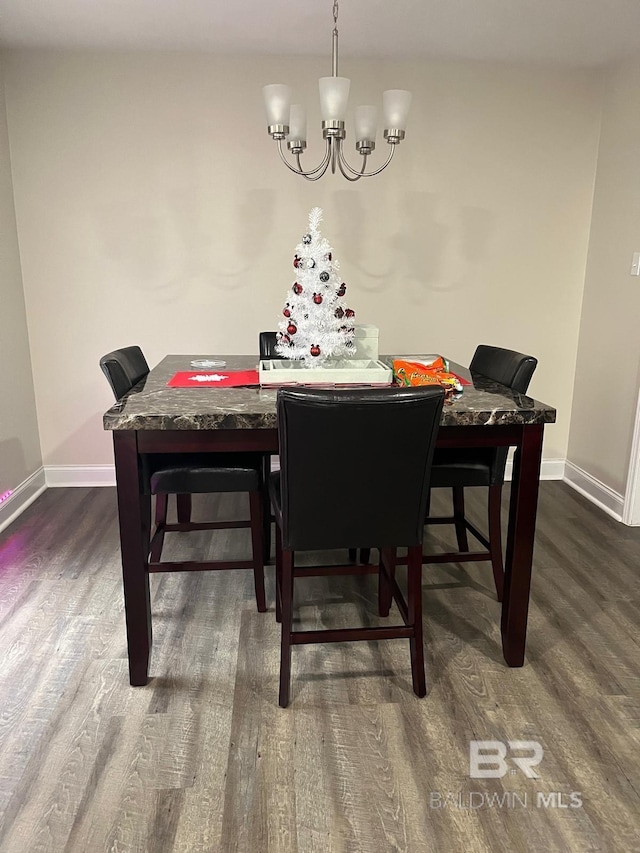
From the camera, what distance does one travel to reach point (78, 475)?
3.57 m

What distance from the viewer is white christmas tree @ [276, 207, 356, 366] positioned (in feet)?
6.70

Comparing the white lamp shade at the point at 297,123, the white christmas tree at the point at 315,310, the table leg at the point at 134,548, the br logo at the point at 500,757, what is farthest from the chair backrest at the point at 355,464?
the white lamp shade at the point at 297,123

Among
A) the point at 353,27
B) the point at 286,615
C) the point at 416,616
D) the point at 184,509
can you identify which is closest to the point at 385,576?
the point at 416,616

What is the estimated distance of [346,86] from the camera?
2002mm

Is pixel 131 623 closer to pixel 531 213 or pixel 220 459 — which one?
pixel 220 459

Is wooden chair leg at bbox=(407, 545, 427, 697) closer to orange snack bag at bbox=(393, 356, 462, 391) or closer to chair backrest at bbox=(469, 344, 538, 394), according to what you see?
orange snack bag at bbox=(393, 356, 462, 391)

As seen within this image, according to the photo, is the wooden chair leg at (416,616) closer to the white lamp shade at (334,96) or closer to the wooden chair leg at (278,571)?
the wooden chair leg at (278,571)

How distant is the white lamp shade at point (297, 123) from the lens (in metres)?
2.30

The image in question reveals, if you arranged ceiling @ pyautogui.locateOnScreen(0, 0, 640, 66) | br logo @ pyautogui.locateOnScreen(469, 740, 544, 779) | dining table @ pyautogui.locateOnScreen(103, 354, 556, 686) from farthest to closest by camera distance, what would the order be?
1. ceiling @ pyautogui.locateOnScreen(0, 0, 640, 66)
2. dining table @ pyautogui.locateOnScreen(103, 354, 556, 686)
3. br logo @ pyautogui.locateOnScreen(469, 740, 544, 779)

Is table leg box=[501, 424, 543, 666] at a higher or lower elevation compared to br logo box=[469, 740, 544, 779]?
higher

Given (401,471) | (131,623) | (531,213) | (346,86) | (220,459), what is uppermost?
(346,86)

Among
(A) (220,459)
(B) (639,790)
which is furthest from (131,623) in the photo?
(B) (639,790)

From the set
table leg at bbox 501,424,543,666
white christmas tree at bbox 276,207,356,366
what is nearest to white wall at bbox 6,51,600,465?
white christmas tree at bbox 276,207,356,366

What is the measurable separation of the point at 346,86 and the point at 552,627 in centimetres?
200
